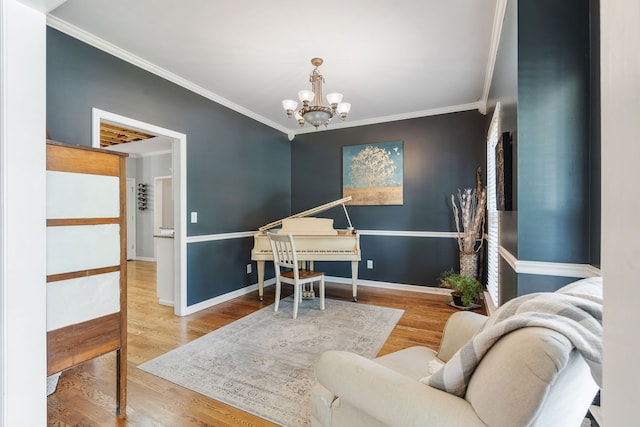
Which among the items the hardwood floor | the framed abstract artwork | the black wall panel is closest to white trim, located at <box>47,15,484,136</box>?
the framed abstract artwork

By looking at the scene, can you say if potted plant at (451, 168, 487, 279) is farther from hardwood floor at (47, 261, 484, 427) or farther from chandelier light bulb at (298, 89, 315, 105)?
chandelier light bulb at (298, 89, 315, 105)

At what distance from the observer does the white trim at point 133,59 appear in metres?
2.26

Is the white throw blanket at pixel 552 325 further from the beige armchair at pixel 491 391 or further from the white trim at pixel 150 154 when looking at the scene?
the white trim at pixel 150 154

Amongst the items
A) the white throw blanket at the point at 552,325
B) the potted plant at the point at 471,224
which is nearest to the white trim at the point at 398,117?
the potted plant at the point at 471,224

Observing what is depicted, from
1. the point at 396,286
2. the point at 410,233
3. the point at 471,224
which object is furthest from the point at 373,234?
the point at 471,224

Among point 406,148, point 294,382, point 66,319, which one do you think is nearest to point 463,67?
point 406,148

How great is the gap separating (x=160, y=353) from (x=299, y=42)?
290 centimetres

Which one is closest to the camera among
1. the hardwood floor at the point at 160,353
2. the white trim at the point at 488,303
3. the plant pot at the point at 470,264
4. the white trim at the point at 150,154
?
the hardwood floor at the point at 160,353

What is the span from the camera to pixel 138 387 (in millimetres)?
1921

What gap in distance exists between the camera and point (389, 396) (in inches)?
34.7

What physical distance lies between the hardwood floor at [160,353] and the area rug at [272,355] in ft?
0.28

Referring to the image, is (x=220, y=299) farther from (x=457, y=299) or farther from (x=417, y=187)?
(x=417, y=187)

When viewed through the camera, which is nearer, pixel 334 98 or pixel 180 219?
pixel 334 98

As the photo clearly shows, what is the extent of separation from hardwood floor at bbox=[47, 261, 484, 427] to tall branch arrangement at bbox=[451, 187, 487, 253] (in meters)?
0.85
